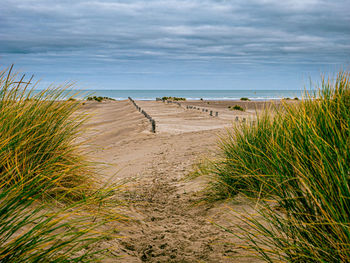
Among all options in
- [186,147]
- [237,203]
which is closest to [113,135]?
[186,147]

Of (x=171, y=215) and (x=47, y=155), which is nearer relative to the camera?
(x=47, y=155)

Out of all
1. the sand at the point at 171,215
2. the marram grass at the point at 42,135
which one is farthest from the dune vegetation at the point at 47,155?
the sand at the point at 171,215

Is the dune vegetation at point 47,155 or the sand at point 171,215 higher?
the dune vegetation at point 47,155

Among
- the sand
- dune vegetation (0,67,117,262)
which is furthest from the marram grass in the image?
the sand

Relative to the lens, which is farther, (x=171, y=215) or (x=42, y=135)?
(x=171, y=215)

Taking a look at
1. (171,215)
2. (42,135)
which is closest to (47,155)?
(42,135)

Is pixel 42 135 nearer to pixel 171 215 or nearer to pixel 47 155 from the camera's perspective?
pixel 47 155

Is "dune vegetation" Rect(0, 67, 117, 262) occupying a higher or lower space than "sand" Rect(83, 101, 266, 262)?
higher

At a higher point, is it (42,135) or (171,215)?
(42,135)

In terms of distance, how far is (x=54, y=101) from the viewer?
4488 millimetres

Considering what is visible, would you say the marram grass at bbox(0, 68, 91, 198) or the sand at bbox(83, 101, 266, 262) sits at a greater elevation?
the marram grass at bbox(0, 68, 91, 198)

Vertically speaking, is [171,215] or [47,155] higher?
[47,155]

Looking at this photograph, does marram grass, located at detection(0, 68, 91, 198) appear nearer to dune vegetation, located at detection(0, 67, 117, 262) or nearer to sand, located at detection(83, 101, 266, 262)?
dune vegetation, located at detection(0, 67, 117, 262)

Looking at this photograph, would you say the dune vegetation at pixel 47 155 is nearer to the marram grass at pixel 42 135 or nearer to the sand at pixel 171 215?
the marram grass at pixel 42 135
